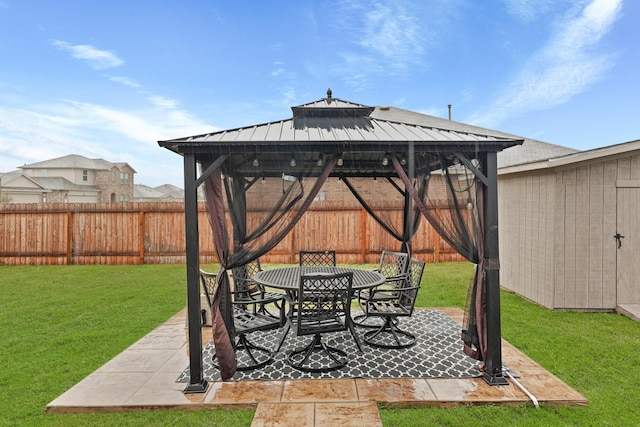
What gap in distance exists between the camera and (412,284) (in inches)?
179

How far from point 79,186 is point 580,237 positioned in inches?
1134

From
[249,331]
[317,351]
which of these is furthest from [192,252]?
[317,351]

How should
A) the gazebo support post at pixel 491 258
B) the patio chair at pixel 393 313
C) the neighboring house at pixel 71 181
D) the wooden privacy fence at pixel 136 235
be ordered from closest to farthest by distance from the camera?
the gazebo support post at pixel 491 258 < the patio chair at pixel 393 313 < the wooden privacy fence at pixel 136 235 < the neighboring house at pixel 71 181

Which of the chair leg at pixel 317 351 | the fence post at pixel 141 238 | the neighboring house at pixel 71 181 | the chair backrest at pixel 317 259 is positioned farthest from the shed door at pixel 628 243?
the neighboring house at pixel 71 181

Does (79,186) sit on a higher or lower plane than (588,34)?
lower

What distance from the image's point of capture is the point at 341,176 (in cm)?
564

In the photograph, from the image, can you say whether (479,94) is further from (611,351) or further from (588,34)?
(611,351)

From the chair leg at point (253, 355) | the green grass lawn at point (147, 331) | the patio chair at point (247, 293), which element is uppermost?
the patio chair at point (247, 293)

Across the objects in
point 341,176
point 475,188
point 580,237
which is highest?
point 341,176

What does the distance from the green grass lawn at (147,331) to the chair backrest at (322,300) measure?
965mm

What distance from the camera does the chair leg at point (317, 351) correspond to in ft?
11.0

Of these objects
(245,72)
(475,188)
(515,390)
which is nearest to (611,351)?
(515,390)

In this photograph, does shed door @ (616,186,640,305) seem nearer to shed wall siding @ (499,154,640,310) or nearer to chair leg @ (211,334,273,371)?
shed wall siding @ (499,154,640,310)

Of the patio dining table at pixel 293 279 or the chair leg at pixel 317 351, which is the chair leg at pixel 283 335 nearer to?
the patio dining table at pixel 293 279
